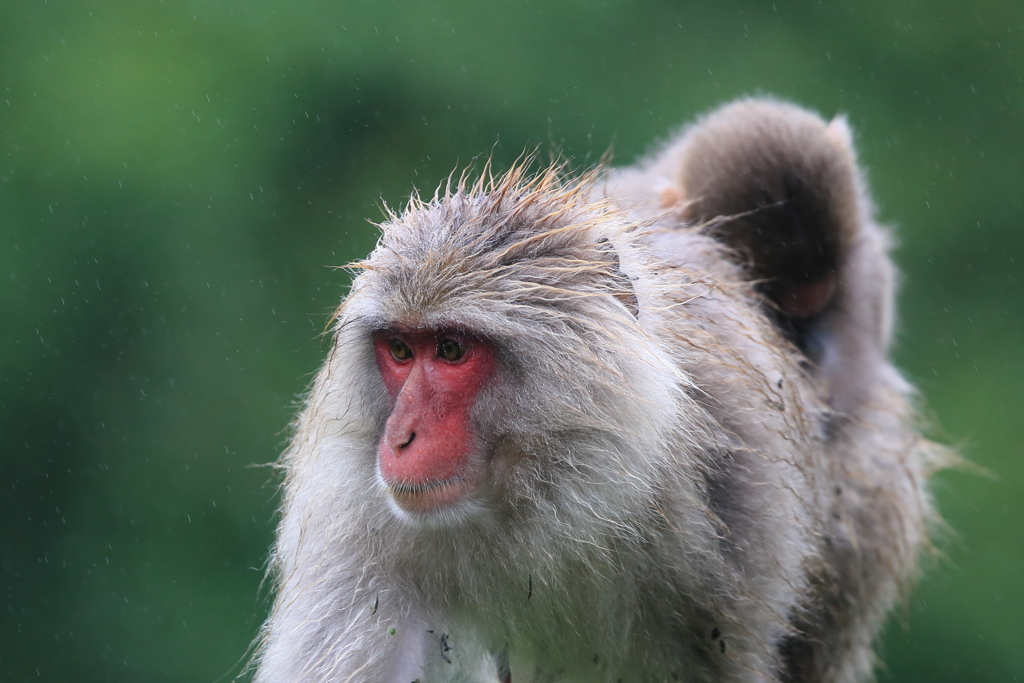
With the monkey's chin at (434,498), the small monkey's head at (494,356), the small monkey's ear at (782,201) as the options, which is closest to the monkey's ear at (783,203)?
the small monkey's ear at (782,201)

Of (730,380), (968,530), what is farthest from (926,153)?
(730,380)

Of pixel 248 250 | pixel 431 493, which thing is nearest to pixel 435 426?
pixel 431 493

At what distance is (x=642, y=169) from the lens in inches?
201

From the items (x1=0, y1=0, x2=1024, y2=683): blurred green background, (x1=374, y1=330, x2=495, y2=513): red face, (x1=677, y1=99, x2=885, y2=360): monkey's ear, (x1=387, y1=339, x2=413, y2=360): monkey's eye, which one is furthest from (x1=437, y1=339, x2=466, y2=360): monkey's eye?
(x1=0, y1=0, x2=1024, y2=683): blurred green background

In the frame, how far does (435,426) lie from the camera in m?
2.65

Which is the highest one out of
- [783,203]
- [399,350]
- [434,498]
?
[783,203]

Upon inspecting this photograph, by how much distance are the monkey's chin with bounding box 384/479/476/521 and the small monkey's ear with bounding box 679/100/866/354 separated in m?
1.86

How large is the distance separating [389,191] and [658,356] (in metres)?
5.72

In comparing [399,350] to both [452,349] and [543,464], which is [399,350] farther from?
[543,464]

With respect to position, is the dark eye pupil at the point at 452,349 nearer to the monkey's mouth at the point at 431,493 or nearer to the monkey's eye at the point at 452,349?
the monkey's eye at the point at 452,349

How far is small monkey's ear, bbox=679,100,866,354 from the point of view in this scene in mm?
4215

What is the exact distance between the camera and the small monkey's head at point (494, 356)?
266 centimetres

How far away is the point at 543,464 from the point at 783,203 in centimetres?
189

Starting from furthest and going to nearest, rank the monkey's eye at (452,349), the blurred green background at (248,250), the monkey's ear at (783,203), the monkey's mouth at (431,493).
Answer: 1. the blurred green background at (248,250)
2. the monkey's ear at (783,203)
3. the monkey's eye at (452,349)
4. the monkey's mouth at (431,493)
